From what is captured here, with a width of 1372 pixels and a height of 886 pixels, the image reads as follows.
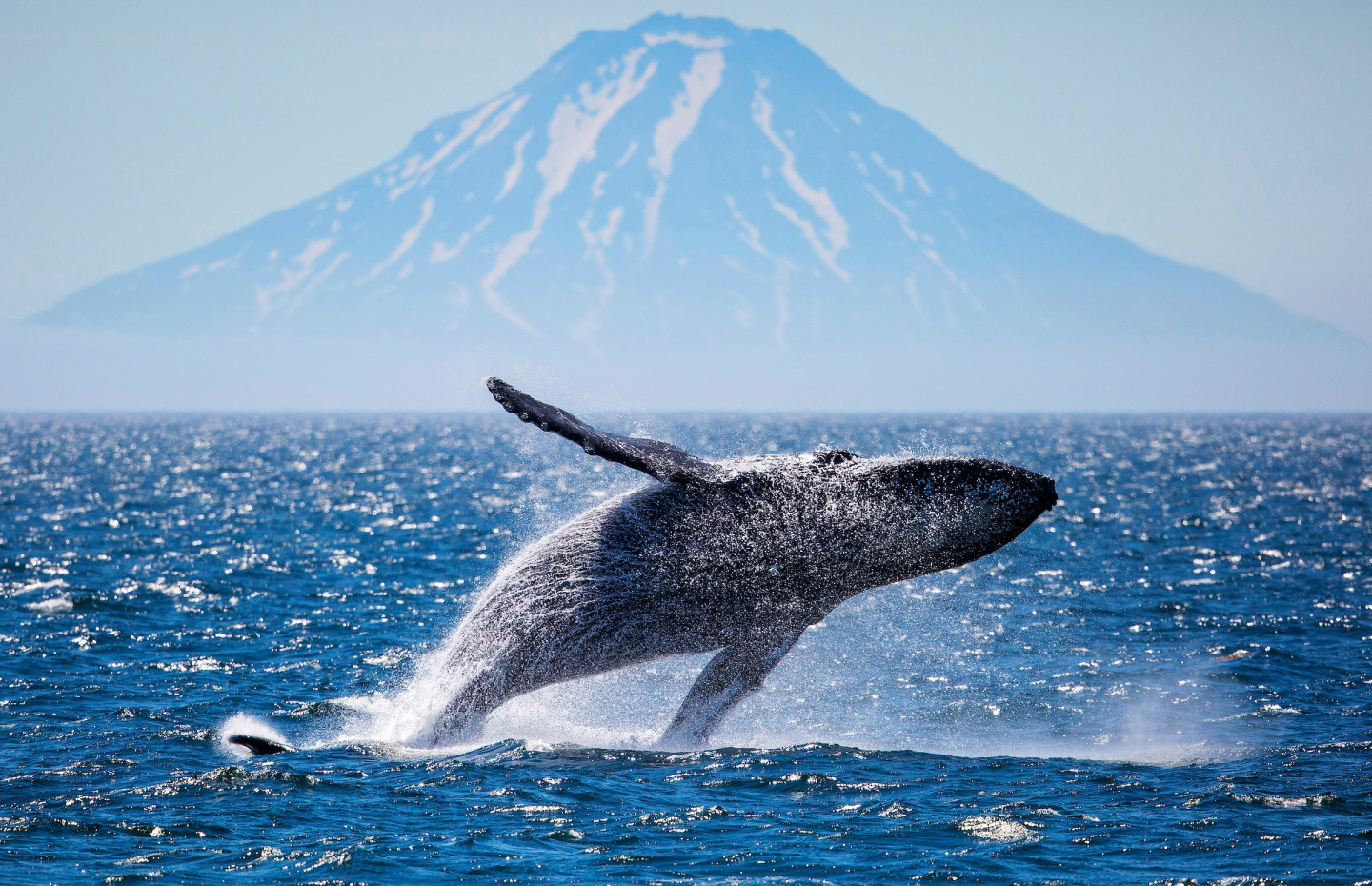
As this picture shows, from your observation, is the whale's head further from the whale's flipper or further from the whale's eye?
the whale's flipper

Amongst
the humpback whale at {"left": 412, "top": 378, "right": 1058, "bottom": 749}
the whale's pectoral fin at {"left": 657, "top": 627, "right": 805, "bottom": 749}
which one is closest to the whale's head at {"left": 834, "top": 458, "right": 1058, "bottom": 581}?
the humpback whale at {"left": 412, "top": 378, "right": 1058, "bottom": 749}

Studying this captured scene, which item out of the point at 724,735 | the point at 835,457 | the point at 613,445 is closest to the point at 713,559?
the point at 835,457

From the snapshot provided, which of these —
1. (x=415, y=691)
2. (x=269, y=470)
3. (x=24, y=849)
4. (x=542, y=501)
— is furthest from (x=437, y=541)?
(x=269, y=470)

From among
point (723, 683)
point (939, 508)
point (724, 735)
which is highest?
point (939, 508)

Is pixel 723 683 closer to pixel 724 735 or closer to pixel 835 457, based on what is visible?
pixel 724 735

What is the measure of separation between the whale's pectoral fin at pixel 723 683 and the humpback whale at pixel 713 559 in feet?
0.10

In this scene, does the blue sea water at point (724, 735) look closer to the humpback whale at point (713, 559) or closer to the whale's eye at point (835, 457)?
the humpback whale at point (713, 559)

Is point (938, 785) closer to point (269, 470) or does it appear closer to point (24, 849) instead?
point (24, 849)

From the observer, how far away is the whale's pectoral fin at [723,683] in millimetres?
13773

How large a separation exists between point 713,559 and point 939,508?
2302mm

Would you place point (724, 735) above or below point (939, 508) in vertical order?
below

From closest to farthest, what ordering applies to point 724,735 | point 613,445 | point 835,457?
1. point 613,445
2. point 835,457
3. point 724,735

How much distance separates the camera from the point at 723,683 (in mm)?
14125

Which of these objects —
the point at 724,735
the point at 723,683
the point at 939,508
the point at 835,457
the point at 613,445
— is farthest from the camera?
the point at 724,735
